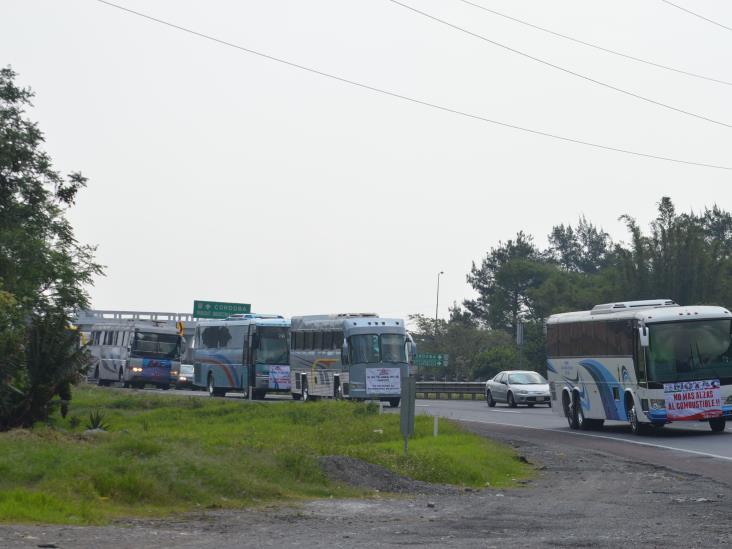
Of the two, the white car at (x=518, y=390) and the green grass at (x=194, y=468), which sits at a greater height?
the white car at (x=518, y=390)

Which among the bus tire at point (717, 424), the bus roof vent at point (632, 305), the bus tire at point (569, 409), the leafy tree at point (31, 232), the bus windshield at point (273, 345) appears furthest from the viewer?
the bus windshield at point (273, 345)

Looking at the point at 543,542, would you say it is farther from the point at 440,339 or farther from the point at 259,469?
the point at 440,339

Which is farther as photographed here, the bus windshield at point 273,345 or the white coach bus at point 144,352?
the white coach bus at point 144,352

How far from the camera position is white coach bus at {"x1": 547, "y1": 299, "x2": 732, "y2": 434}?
95.4 feet

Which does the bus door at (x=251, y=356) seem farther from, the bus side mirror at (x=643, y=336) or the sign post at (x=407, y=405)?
the sign post at (x=407, y=405)

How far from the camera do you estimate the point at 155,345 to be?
6856cm

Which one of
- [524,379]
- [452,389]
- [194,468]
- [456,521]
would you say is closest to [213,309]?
[452,389]

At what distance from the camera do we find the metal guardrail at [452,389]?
64062mm

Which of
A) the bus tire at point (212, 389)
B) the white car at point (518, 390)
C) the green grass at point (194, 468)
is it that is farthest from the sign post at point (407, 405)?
the bus tire at point (212, 389)

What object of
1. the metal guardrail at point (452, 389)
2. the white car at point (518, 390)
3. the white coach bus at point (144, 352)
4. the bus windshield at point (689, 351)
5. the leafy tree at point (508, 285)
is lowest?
the bus windshield at point (689, 351)

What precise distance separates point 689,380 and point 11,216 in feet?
90.2

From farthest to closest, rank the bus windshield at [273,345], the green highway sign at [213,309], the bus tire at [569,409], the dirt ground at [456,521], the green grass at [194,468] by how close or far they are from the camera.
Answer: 1. the green highway sign at [213,309]
2. the bus windshield at [273,345]
3. the bus tire at [569,409]
4. the green grass at [194,468]
5. the dirt ground at [456,521]

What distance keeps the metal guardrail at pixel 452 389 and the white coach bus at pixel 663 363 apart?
3165 centimetres

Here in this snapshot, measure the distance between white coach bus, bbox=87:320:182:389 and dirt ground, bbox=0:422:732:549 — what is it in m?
50.0
